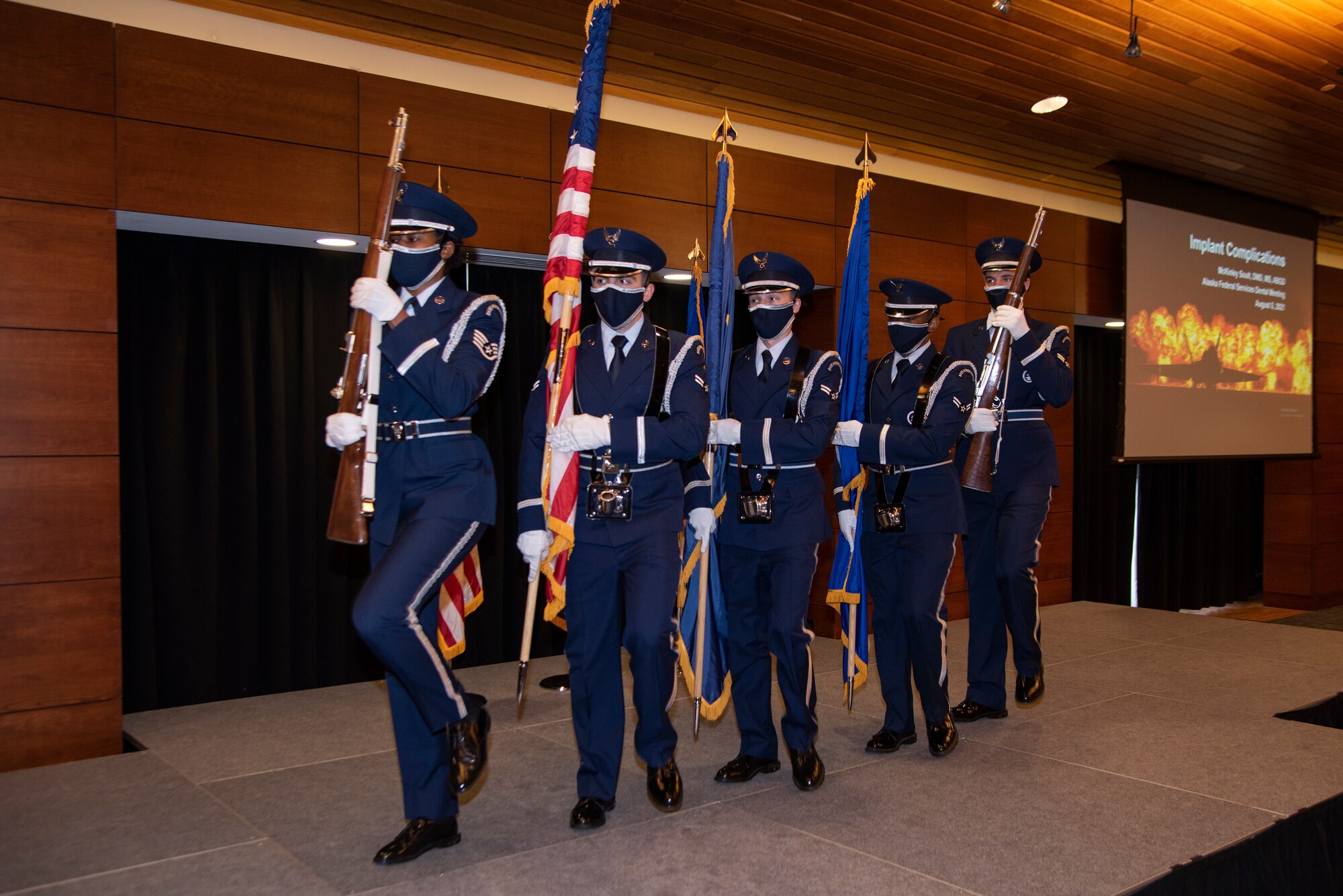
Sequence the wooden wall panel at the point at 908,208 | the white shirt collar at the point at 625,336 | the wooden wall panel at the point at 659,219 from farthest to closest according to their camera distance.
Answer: the wooden wall panel at the point at 908,208, the wooden wall panel at the point at 659,219, the white shirt collar at the point at 625,336

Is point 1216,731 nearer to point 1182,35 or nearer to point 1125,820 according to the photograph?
point 1125,820

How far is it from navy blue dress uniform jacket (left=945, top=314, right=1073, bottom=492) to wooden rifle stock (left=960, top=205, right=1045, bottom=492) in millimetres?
60

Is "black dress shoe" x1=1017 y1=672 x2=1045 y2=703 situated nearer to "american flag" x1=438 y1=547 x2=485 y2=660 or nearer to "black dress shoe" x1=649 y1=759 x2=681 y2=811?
"black dress shoe" x1=649 y1=759 x2=681 y2=811

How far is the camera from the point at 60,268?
3764 millimetres

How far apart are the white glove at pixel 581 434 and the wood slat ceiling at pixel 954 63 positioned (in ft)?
8.06

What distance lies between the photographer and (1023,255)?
4242 mm

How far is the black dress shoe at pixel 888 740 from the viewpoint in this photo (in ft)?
12.1

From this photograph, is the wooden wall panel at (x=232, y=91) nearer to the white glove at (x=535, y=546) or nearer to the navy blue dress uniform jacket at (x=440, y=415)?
the navy blue dress uniform jacket at (x=440, y=415)

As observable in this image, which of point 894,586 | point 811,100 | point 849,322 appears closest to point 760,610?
point 894,586

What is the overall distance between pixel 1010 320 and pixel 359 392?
256cm

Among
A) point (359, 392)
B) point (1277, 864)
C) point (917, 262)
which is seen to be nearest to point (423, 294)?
point (359, 392)

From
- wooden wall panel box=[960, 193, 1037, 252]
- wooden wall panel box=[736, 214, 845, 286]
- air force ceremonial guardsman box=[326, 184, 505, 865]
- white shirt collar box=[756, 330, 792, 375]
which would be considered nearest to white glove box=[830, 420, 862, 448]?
white shirt collar box=[756, 330, 792, 375]

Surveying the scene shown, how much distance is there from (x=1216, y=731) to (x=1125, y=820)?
126 centimetres

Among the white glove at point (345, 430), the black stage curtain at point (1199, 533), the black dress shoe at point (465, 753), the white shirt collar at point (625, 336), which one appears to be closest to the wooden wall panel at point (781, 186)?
the white shirt collar at point (625, 336)
